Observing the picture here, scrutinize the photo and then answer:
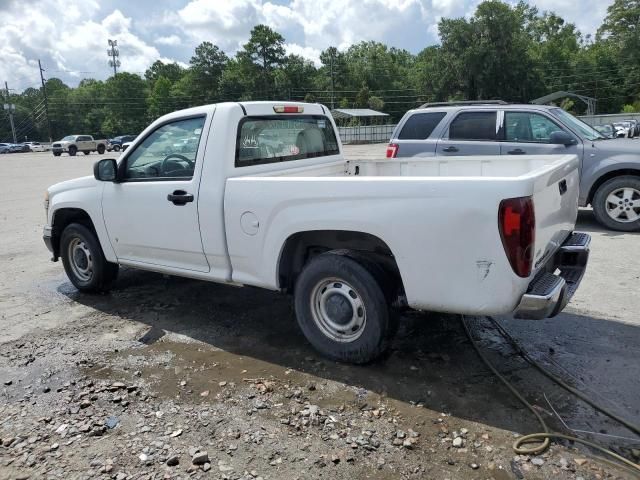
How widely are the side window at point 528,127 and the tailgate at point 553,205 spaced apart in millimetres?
4246

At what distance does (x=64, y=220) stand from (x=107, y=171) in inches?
50.5

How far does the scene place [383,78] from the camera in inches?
3521

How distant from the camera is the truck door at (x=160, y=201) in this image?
4410 millimetres

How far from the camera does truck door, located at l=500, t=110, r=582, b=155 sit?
797 centimetres

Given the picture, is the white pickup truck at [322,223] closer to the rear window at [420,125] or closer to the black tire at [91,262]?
the black tire at [91,262]

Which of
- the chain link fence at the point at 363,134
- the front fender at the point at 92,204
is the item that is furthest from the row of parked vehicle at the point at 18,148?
the front fender at the point at 92,204

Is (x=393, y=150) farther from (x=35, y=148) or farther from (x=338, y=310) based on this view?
(x=35, y=148)

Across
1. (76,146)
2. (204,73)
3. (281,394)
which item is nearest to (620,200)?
(281,394)

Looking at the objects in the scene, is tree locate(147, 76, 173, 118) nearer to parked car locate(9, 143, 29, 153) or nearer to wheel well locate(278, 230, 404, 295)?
parked car locate(9, 143, 29, 153)

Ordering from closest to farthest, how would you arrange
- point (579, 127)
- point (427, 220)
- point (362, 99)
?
point (427, 220) → point (579, 127) → point (362, 99)

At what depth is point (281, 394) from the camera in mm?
3564

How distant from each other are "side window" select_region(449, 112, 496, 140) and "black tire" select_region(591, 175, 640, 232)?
1.84 m

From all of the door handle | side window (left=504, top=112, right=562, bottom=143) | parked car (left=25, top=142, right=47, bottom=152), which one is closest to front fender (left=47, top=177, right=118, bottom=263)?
the door handle

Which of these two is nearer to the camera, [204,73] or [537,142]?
[537,142]
